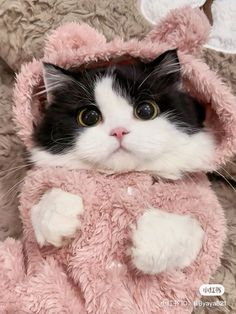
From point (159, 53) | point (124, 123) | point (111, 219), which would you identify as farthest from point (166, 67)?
point (111, 219)

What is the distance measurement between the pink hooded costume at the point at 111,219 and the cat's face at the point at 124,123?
0.03 m

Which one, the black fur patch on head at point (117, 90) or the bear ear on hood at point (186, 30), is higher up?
the bear ear on hood at point (186, 30)

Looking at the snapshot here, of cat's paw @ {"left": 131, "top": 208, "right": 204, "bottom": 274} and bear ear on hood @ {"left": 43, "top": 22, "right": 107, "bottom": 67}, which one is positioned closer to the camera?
cat's paw @ {"left": 131, "top": 208, "right": 204, "bottom": 274}

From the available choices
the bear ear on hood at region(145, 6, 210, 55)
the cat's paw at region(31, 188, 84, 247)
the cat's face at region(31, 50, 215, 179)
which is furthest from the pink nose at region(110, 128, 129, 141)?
the bear ear on hood at region(145, 6, 210, 55)

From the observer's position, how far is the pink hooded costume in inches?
31.4

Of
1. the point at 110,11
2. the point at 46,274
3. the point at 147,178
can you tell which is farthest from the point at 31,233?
the point at 110,11

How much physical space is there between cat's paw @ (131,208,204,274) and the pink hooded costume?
0.03 m

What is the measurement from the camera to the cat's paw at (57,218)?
0.78 meters

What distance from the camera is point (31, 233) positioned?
887mm

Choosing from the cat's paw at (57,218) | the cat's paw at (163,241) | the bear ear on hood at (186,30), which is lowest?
the cat's paw at (163,241)

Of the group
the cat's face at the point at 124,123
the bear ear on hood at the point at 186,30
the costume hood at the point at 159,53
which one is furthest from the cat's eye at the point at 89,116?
the bear ear on hood at the point at 186,30

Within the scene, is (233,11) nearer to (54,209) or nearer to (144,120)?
(144,120)

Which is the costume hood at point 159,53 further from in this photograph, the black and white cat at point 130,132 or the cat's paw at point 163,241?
the cat's paw at point 163,241

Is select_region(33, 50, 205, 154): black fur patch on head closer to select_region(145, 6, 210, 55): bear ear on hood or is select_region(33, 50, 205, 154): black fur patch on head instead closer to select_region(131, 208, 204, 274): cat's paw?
select_region(145, 6, 210, 55): bear ear on hood
